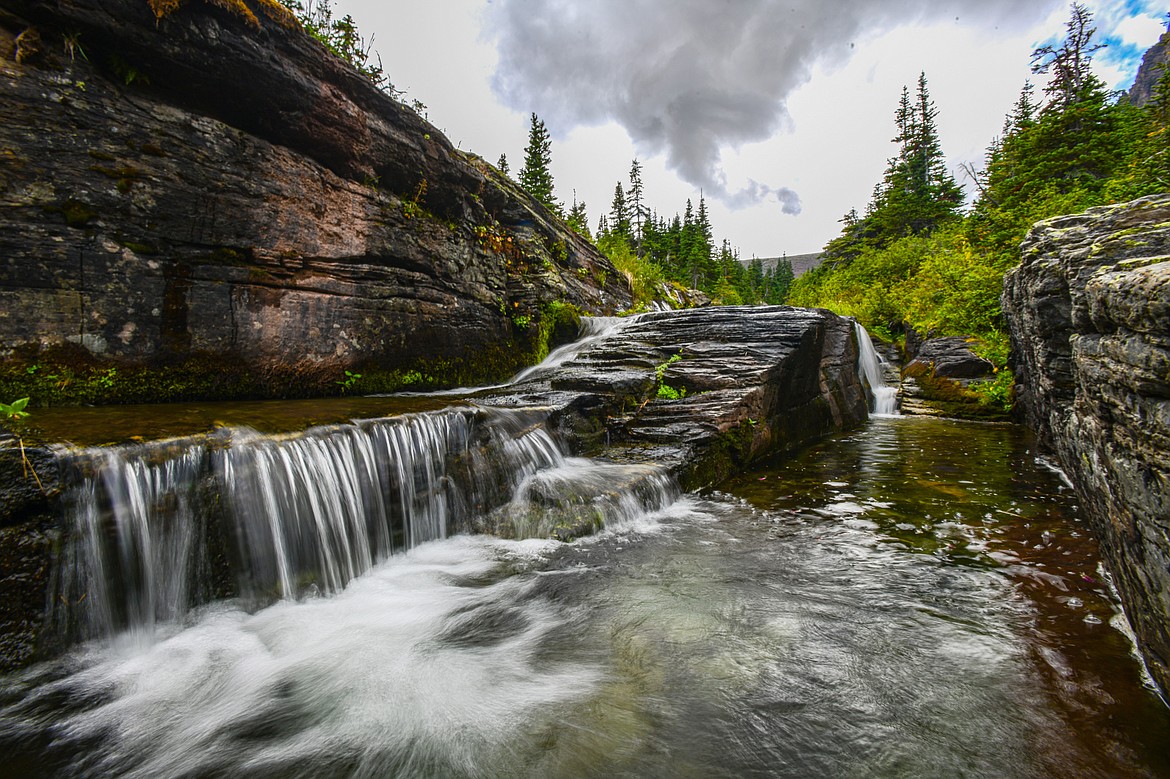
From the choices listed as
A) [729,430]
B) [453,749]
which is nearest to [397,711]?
[453,749]

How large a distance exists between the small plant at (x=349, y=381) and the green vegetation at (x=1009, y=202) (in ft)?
45.5

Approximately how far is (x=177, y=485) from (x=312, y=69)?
22.2 ft

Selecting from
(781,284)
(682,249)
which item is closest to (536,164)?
(682,249)

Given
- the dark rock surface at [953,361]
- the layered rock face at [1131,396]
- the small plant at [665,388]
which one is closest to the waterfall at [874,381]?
the dark rock surface at [953,361]

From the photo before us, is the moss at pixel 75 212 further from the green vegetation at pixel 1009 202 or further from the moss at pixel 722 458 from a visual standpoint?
the green vegetation at pixel 1009 202

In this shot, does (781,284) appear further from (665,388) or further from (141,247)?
(141,247)

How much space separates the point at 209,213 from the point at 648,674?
7606mm

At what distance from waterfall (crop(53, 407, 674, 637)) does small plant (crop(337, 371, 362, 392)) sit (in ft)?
8.66

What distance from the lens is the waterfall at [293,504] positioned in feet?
10.3

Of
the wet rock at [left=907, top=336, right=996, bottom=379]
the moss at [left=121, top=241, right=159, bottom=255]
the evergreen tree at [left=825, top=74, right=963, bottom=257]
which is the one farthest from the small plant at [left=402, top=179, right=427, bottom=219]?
the evergreen tree at [left=825, top=74, right=963, bottom=257]

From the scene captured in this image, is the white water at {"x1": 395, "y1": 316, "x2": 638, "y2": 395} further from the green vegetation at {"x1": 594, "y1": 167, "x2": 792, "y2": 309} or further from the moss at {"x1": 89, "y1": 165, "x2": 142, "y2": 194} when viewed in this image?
the green vegetation at {"x1": 594, "y1": 167, "x2": 792, "y2": 309}

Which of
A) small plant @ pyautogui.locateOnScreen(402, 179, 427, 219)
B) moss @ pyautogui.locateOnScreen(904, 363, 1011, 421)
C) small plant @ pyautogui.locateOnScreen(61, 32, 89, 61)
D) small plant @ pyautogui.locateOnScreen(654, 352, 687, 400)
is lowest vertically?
moss @ pyautogui.locateOnScreen(904, 363, 1011, 421)

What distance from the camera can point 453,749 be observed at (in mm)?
2396

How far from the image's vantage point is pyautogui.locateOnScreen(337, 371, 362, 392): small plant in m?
7.32
